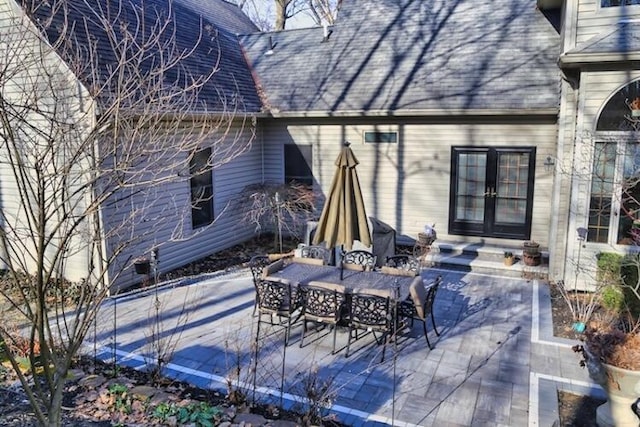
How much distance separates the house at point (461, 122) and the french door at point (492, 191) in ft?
0.08

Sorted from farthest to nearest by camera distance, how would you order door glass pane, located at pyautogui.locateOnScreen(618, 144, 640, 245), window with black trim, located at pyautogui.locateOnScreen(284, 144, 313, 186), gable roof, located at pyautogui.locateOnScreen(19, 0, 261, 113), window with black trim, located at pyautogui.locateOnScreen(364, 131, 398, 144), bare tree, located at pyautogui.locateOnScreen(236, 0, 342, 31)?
bare tree, located at pyautogui.locateOnScreen(236, 0, 342, 31) < window with black trim, located at pyautogui.locateOnScreen(284, 144, 313, 186) < window with black trim, located at pyautogui.locateOnScreen(364, 131, 398, 144) < gable roof, located at pyautogui.locateOnScreen(19, 0, 261, 113) < door glass pane, located at pyautogui.locateOnScreen(618, 144, 640, 245)

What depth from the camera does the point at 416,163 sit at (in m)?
11.0

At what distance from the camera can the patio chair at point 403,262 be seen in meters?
6.96

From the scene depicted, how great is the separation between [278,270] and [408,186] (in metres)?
5.30

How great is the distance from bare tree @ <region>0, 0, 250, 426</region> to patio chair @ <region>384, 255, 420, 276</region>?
288 cm

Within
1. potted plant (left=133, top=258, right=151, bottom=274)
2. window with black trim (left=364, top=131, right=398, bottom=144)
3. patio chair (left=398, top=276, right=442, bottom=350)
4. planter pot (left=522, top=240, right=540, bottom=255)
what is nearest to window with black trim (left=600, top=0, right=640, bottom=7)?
planter pot (left=522, top=240, right=540, bottom=255)

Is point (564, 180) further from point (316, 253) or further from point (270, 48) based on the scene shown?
point (270, 48)

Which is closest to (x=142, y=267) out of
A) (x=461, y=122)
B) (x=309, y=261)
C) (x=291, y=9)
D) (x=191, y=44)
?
(x=309, y=261)

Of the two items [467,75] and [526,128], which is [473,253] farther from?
[467,75]

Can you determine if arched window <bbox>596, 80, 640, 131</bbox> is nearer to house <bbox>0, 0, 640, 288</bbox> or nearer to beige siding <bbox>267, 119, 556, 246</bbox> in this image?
house <bbox>0, 0, 640, 288</bbox>

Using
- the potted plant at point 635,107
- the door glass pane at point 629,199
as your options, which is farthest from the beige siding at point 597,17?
the door glass pane at point 629,199

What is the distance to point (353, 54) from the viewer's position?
483 inches

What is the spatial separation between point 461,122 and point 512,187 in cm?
178

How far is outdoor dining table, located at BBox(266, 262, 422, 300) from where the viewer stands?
6.16m
